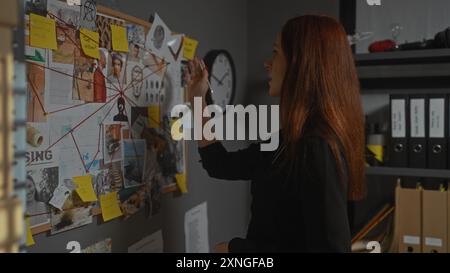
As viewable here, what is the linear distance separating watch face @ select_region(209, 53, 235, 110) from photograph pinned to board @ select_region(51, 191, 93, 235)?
0.48 m

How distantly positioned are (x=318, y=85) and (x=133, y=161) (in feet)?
1.47

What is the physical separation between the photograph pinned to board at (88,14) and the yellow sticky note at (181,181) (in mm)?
455

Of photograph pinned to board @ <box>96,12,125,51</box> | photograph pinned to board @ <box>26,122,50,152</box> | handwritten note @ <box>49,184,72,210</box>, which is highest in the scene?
photograph pinned to board @ <box>96,12,125,51</box>

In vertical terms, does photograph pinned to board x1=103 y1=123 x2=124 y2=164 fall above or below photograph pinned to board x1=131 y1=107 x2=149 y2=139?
below

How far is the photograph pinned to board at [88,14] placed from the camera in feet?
2.56

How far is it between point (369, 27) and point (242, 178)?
689mm

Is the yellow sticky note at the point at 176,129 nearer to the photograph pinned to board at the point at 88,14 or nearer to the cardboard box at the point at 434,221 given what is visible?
the photograph pinned to board at the point at 88,14

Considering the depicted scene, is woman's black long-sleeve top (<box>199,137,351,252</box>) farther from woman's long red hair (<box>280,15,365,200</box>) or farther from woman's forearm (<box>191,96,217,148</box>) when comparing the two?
woman's forearm (<box>191,96,217,148</box>)

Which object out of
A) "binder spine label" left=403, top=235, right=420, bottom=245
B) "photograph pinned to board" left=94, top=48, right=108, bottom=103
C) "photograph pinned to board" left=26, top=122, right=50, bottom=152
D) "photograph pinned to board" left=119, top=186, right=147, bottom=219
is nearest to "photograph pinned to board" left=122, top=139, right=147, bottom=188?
"photograph pinned to board" left=119, top=186, right=147, bottom=219

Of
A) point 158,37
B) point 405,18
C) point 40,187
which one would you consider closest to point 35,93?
point 40,187

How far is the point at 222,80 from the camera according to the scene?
47.3 inches

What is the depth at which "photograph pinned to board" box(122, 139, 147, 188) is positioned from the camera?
0.92 metres

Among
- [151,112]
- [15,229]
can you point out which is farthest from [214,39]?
[15,229]
